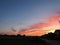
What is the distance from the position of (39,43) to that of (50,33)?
17.9 metres

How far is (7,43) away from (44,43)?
1066 cm

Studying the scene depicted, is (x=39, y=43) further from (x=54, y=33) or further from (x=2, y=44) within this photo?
(x=54, y=33)

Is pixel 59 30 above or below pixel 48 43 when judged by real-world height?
above

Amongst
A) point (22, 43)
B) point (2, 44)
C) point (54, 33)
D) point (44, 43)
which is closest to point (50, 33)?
point (54, 33)

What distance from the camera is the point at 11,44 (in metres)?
36.4

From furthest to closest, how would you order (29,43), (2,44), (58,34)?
1. (58,34)
2. (29,43)
3. (2,44)

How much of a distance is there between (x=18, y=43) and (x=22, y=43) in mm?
1117

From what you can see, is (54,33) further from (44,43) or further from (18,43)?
(18,43)

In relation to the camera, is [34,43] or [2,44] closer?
[2,44]

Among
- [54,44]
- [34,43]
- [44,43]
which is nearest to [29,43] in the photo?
[34,43]

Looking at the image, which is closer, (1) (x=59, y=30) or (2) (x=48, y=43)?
(2) (x=48, y=43)

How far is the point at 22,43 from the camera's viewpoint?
38.2m

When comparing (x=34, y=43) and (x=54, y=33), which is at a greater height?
(x=54, y=33)

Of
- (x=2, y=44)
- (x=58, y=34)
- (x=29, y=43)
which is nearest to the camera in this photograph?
(x=2, y=44)
